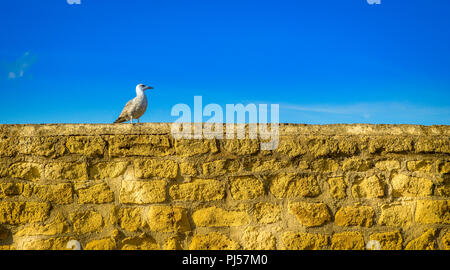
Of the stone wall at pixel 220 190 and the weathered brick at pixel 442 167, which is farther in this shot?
the weathered brick at pixel 442 167

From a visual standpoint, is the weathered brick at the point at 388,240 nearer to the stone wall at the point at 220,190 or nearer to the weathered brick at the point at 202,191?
the stone wall at the point at 220,190

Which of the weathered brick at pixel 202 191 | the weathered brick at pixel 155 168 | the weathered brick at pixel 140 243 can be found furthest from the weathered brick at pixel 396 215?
the weathered brick at pixel 140 243

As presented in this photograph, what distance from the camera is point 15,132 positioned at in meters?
2.62

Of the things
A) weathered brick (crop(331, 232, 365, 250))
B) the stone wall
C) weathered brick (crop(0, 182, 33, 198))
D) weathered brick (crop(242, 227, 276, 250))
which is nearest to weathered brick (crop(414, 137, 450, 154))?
the stone wall

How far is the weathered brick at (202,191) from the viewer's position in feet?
8.12

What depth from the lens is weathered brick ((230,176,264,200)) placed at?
248 cm

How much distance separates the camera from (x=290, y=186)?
2.49 metres

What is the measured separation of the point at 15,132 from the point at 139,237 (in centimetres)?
118

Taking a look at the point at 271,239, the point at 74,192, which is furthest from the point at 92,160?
the point at 271,239

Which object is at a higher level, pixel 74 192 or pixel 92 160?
pixel 92 160

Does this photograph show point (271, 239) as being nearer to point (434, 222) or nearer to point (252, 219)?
point (252, 219)

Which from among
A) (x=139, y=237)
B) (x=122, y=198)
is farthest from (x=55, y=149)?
(x=139, y=237)
